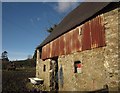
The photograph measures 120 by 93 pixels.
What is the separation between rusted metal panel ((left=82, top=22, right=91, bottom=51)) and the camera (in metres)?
13.1

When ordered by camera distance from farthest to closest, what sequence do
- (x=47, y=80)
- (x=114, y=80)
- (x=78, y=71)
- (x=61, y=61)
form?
(x=47, y=80)
(x=61, y=61)
(x=78, y=71)
(x=114, y=80)

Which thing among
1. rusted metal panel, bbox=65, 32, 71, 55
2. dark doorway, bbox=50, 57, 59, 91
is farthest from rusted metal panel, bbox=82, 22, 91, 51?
dark doorway, bbox=50, 57, 59, 91

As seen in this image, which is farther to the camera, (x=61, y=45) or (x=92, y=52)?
(x=61, y=45)

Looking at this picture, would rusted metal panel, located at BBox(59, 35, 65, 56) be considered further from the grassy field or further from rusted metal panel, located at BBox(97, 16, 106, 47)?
rusted metal panel, located at BBox(97, 16, 106, 47)

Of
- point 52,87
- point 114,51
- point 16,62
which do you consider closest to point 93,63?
point 114,51

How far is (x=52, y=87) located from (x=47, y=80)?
1.65 m

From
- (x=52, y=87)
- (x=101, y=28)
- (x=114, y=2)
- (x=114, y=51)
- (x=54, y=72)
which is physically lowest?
→ (x=52, y=87)

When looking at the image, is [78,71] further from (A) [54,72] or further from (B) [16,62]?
(B) [16,62]

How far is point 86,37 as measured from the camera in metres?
13.5

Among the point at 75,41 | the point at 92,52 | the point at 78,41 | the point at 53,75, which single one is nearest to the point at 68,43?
the point at 75,41

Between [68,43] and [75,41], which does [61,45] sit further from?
[75,41]

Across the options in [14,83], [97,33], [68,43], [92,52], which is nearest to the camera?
[97,33]

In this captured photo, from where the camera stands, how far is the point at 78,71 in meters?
14.2

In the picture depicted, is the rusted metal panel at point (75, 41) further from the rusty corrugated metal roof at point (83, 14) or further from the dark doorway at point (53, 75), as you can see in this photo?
the dark doorway at point (53, 75)
